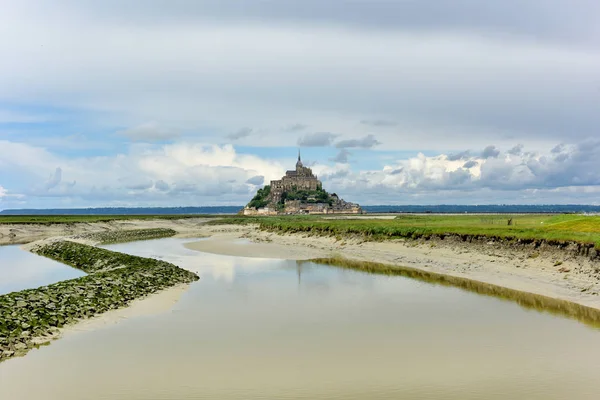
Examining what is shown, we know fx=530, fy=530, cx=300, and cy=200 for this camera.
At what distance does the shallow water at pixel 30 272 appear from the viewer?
31.7m

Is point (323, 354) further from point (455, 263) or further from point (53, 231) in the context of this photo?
point (53, 231)

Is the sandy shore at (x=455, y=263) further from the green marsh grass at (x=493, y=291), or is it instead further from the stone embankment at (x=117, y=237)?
the stone embankment at (x=117, y=237)

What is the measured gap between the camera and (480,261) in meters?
37.0

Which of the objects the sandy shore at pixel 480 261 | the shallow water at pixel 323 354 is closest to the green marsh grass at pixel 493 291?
the sandy shore at pixel 480 261

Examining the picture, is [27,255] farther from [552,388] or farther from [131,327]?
[552,388]

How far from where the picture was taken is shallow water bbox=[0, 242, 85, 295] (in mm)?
31725

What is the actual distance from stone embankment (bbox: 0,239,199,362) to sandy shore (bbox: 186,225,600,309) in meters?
17.8

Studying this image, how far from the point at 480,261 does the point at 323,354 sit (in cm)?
2335

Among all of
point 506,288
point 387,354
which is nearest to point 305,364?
point 387,354

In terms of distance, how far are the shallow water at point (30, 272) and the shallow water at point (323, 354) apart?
12222 mm

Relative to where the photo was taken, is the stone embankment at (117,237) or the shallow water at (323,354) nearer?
the shallow water at (323,354)

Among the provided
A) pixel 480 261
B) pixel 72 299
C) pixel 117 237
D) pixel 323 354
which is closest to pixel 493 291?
pixel 480 261

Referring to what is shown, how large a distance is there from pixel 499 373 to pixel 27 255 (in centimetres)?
5064

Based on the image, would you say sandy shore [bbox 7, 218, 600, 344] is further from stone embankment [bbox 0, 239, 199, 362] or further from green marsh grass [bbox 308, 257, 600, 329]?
stone embankment [bbox 0, 239, 199, 362]
